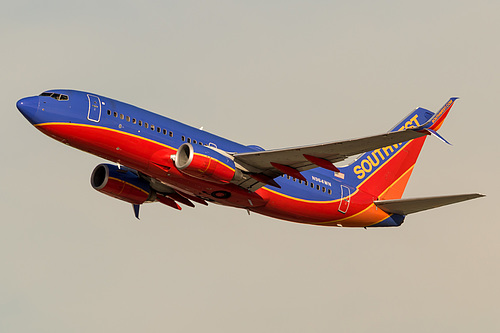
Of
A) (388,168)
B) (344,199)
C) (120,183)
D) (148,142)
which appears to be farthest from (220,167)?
(388,168)

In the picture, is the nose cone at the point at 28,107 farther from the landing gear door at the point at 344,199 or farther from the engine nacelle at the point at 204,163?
the landing gear door at the point at 344,199

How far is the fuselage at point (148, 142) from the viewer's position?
1704 inches

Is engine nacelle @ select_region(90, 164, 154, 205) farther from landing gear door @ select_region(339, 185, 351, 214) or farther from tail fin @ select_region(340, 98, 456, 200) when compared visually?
tail fin @ select_region(340, 98, 456, 200)

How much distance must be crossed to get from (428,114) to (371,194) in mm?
8182

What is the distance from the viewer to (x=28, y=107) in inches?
1688

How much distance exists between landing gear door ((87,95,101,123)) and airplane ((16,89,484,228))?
0.17 ft

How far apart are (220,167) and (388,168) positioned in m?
15.9

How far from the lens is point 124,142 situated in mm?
44000

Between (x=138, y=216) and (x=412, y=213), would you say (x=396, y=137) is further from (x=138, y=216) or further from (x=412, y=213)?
(x=138, y=216)

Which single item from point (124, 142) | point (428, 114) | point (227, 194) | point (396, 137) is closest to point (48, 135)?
point (124, 142)

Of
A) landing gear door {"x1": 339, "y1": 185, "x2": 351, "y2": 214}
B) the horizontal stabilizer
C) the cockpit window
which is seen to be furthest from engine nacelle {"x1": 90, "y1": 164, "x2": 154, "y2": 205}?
the horizontal stabilizer

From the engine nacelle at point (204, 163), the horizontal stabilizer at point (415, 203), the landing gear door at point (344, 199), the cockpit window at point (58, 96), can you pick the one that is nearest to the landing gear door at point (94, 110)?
the cockpit window at point (58, 96)

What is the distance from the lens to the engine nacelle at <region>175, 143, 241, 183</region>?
44.0 m

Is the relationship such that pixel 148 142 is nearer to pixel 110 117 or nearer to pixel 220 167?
pixel 110 117
